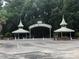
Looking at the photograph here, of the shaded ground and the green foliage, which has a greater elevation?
the green foliage

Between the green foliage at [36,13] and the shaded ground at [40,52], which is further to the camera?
the green foliage at [36,13]

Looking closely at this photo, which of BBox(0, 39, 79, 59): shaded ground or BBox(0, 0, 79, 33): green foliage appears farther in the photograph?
BBox(0, 0, 79, 33): green foliage

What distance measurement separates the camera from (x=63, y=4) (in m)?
57.5

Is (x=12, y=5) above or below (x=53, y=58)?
above

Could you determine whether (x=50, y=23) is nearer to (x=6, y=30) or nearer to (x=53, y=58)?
(x=6, y=30)

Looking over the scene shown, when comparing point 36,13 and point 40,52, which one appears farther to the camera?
point 36,13

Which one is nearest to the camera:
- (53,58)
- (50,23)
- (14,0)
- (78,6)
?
(53,58)

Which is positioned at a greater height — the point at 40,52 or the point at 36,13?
the point at 36,13

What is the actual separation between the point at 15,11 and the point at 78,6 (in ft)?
63.7

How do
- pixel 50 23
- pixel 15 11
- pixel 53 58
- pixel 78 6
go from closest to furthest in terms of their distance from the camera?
pixel 53 58
pixel 78 6
pixel 50 23
pixel 15 11

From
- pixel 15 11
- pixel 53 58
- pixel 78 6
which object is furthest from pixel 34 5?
pixel 53 58

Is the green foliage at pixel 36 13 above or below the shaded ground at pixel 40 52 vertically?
above

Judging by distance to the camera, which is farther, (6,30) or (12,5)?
(12,5)

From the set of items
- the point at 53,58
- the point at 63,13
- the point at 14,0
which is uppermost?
the point at 14,0
